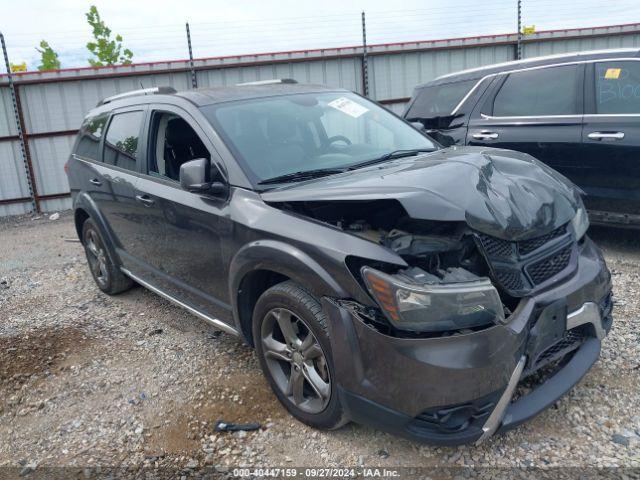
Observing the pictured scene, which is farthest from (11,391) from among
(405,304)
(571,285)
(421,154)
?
(571,285)

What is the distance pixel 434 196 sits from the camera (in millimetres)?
2391

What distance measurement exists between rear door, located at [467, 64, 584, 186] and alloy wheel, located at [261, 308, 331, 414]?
11.8 ft

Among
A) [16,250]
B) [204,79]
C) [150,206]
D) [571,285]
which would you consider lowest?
[16,250]

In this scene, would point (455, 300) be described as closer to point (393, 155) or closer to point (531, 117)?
point (393, 155)

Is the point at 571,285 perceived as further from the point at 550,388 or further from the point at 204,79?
the point at 204,79

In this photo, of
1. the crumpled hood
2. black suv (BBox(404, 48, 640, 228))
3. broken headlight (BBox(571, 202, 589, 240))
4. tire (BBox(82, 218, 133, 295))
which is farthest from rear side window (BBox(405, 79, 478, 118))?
tire (BBox(82, 218, 133, 295))

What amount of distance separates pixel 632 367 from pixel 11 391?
3889 mm

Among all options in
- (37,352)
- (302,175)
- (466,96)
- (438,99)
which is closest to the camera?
(302,175)

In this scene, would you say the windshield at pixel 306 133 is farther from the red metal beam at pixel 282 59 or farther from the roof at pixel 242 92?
the red metal beam at pixel 282 59

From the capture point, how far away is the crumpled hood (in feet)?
7.82

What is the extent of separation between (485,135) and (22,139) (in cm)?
840

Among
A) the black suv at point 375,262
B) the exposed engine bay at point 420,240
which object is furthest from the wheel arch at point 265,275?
the exposed engine bay at point 420,240

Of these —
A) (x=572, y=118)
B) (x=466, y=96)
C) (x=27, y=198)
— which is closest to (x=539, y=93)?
(x=572, y=118)

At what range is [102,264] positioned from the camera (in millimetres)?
5141
